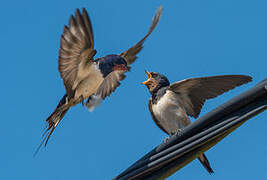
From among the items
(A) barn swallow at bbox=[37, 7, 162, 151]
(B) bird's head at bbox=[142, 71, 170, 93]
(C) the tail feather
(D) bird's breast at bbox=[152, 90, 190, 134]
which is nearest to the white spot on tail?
(A) barn swallow at bbox=[37, 7, 162, 151]

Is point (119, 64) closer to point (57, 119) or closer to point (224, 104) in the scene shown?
point (57, 119)

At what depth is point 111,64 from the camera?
4.19 metres

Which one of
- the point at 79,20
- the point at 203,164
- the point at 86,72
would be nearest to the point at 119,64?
the point at 86,72

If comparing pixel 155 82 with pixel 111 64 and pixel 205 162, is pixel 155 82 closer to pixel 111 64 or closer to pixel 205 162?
pixel 111 64

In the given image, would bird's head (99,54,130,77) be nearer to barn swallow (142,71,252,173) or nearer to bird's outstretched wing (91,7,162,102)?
bird's outstretched wing (91,7,162,102)

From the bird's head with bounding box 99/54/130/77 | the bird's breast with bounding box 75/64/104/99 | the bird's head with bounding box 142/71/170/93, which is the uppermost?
the bird's head with bounding box 99/54/130/77

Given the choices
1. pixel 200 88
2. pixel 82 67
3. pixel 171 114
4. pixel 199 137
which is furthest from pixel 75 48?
pixel 199 137

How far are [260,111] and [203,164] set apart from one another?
1515 mm

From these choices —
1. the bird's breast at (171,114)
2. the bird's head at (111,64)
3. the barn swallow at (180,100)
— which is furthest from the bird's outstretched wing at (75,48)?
the bird's breast at (171,114)

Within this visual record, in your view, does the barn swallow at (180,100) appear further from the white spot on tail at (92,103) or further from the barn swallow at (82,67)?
the white spot on tail at (92,103)

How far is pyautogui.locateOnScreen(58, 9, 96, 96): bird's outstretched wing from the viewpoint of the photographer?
3.17 meters

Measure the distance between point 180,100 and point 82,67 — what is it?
1.01 meters

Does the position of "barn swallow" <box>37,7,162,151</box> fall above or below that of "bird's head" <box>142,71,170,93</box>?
above

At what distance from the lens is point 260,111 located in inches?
70.1
